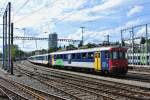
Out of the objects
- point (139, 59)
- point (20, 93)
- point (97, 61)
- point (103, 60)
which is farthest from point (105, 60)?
point (139, 59)

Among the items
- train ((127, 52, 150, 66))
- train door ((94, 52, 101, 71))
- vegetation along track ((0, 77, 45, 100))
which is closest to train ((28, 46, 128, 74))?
train door ((94, 52, 101, 71))

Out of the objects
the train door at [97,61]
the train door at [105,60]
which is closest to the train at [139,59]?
the train door at [97,61]

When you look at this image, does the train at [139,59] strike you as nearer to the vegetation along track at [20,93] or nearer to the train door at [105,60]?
the train door at [105,60]

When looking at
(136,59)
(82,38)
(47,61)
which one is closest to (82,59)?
(136,59)

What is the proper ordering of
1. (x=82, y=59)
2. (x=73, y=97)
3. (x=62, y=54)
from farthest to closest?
(x=62, y=54), (x=82, y=59), (x=73, y=97)

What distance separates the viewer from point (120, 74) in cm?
3081

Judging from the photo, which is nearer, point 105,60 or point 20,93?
point 20,93

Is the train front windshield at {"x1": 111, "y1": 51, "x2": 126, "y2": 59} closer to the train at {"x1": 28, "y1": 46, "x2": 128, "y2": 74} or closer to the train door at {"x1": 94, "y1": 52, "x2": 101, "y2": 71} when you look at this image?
the train at {"x1": 28, "y1": 46, "x2": 128, "y2": 74}

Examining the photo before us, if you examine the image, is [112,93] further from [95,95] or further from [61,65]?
[61,65]

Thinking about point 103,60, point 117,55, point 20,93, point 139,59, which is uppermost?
point 117,55

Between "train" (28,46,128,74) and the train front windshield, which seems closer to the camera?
"train" (28,46,128,74)

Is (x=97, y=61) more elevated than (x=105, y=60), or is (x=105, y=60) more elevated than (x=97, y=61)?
(x=105, y=60)

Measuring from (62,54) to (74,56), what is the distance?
7.07 meters

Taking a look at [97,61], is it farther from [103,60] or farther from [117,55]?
[117,55]
